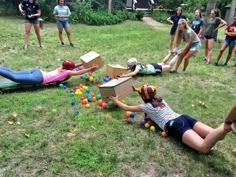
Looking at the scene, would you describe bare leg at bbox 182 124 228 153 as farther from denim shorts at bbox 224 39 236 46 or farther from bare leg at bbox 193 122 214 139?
denim shorts at bbox 224 39 236 46

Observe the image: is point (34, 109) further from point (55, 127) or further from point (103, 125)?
point (103, 125)

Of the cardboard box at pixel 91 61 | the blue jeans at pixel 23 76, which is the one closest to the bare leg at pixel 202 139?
the cardboard box at pixel 91 61

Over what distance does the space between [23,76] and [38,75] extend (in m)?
0.32

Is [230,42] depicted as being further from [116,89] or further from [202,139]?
[202,139]

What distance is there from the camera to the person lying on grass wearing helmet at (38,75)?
17.4 ft

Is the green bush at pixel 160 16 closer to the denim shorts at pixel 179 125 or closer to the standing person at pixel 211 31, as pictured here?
the standing person at pixel 211 31

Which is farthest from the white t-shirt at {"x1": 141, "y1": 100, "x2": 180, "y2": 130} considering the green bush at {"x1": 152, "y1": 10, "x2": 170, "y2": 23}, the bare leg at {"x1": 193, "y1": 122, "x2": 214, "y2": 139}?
the green bush at {"x1": 152, "y1": 10, "x2": 170, "y2": 23}

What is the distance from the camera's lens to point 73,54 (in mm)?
9156

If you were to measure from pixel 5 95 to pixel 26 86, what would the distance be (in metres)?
0.62

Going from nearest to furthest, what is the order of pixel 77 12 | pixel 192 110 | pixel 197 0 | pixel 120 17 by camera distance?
pixel 192 110
pixel 77 12
pixel 120 17
pixel 197 0

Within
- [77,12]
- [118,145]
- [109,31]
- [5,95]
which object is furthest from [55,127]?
[77,12]

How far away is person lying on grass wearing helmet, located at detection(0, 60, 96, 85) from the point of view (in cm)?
530

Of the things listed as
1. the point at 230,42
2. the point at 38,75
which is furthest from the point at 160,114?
the point at 230,42

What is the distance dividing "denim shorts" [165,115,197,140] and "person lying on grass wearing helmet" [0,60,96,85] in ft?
8.39
